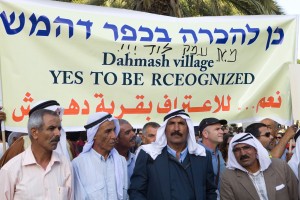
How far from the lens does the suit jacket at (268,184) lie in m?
5.12

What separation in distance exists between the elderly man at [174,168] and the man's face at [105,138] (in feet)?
0.90

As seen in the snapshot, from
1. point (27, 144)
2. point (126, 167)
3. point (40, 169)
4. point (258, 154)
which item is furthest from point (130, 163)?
point (40, 169)

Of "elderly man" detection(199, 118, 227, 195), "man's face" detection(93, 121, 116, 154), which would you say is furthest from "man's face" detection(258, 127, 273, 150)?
"man's face" detection(93, 121, 116, 154)

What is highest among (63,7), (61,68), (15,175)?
(63,7)

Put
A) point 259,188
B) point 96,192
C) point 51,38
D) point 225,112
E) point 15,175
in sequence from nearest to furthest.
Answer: point 15,175 → point 96,192 → point 259,188 → point 51,38 → point 225,112

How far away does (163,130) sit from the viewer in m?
4.84

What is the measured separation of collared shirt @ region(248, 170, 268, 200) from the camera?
5117mm

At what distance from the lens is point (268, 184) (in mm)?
5137

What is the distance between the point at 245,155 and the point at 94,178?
1457 mm

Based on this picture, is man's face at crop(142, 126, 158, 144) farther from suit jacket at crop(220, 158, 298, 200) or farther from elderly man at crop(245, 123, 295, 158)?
suit jacket at crop(220, 158, 298, 200)

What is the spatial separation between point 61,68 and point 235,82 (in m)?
1.96

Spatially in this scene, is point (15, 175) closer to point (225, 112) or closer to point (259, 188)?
point (259, 188)

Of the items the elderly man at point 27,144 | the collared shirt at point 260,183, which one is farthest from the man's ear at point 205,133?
the elderly man at point 27,144

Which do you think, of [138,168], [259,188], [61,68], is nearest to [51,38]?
[61,68]
